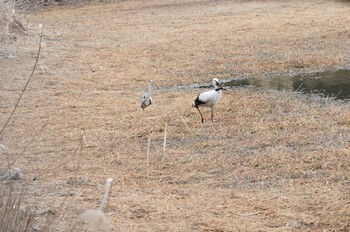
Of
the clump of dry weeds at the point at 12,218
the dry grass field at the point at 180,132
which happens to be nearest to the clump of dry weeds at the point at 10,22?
the dry grass field at the point at 180,132

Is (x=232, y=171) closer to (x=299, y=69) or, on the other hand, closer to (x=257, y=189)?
(x=257, y=189)

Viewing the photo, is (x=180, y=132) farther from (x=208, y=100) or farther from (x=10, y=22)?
(x=10, y=22)

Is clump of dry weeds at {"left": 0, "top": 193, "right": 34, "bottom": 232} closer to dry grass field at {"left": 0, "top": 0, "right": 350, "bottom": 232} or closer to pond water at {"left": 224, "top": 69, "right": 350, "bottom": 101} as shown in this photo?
dry grass field at {"left": 0, "top": 0, "right": 350, "bottom": 232}

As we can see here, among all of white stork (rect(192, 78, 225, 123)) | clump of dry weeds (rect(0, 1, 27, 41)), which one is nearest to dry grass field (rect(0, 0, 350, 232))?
white stork (rect(192, 78, 225, 123))

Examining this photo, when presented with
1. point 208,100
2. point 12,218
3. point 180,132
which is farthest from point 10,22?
point 12,218

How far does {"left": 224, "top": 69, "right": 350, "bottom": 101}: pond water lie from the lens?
35.3 feet

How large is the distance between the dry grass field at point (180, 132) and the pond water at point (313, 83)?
1.39ft

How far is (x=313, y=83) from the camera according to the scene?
37.7ft

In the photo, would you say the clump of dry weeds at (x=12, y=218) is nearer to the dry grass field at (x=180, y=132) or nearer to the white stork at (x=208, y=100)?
the dry grass field at (x=180, y=132)

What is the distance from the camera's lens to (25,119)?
9703mm

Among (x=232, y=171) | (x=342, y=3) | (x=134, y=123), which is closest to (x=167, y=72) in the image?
(x=134, y=123)

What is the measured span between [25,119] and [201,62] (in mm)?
4874

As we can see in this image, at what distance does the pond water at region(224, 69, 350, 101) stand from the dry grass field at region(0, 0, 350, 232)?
42 centimetres

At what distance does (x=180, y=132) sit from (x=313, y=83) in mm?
3428
